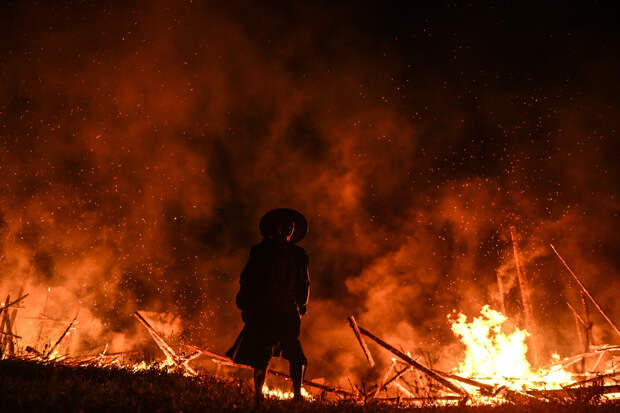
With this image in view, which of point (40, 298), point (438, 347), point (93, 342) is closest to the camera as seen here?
point (438, 347)

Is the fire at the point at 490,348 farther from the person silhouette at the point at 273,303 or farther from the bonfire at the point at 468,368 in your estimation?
the person silhouette at the point at 273,303

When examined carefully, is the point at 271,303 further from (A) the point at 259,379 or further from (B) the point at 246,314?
(A) the point at 259,379

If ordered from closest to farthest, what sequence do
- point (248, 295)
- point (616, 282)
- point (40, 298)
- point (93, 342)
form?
point (248, 295) < point (616, 282) < point (40, 298) < point (93, 342)

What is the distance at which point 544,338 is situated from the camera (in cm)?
2509

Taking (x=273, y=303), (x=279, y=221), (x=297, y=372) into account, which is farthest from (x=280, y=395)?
(x=279, y=221)

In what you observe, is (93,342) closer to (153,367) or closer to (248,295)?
(153,367)

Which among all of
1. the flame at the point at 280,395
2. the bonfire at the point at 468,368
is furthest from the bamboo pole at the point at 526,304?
the flame at the point at 280,395

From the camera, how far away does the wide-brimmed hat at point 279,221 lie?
6348 millimetres

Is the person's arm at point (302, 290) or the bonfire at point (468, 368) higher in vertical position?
the person's arm at point (302, 290)

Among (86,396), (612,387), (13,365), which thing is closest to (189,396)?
(86,396)

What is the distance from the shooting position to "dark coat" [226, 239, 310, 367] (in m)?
5.36

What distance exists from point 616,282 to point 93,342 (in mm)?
41001

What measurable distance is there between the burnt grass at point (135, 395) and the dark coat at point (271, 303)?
66 centimetres

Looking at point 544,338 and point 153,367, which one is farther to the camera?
point 544,338
